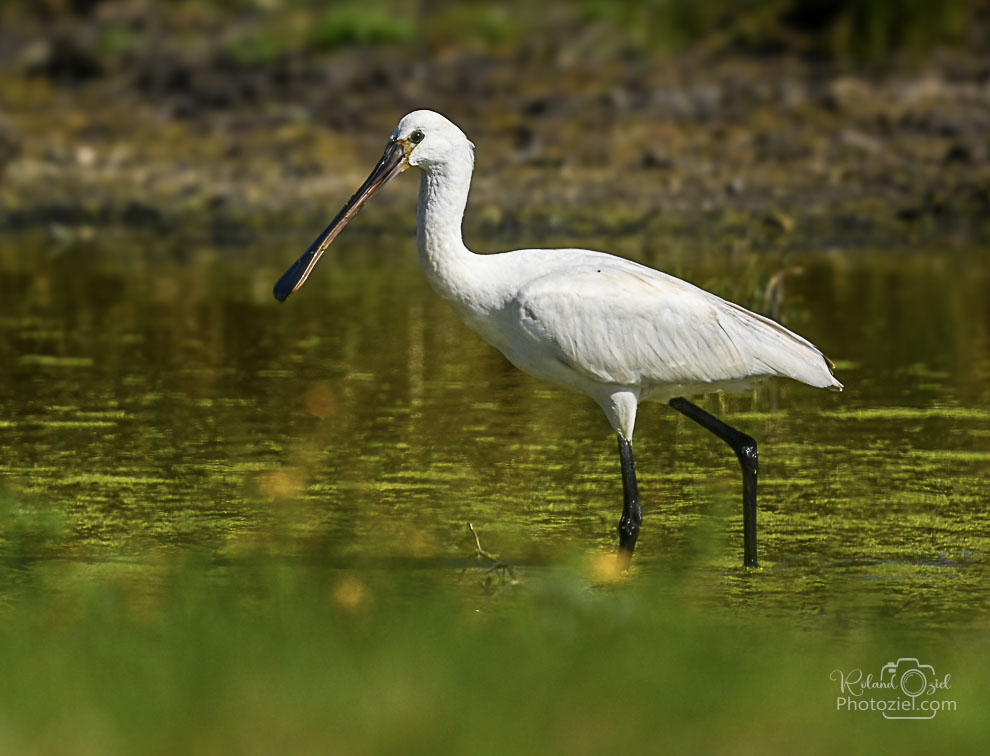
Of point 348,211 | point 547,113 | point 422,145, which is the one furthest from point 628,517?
point 547,113

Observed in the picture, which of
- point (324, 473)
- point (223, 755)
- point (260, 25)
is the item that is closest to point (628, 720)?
point (223, 755)

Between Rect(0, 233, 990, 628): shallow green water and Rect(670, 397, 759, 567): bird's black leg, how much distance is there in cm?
11

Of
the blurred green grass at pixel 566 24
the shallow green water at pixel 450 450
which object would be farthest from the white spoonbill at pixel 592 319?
the blurred green grass at pixel 566 24

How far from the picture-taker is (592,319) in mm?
7254

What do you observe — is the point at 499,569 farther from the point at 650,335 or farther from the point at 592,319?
the point at 650,335

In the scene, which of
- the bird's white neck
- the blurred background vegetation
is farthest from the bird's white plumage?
the blurred background vegetation

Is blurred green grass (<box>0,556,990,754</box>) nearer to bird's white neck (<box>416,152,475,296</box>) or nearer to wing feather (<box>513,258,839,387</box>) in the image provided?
wing feather (<box>513,258,839,387</box>)

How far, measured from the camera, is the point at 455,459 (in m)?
8.67

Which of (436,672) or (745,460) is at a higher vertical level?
(745,460)

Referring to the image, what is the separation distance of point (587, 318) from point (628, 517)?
75cm

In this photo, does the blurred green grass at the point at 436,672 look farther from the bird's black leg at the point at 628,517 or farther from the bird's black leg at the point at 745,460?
the bird's black leg at the point at 745,460

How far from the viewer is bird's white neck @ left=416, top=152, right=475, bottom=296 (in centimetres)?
725

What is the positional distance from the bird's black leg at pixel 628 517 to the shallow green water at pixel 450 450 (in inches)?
3.2

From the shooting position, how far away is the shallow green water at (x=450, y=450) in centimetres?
709
